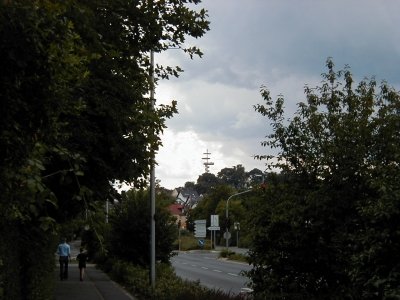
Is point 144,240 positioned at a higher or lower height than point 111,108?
lower

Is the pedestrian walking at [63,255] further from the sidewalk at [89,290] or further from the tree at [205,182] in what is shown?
the tree at [205,182]

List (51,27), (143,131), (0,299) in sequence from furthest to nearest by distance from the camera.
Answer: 1. (143,131)
2. (0,299)
3. (51,27)

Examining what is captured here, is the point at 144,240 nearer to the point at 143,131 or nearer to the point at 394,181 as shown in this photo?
the point at 143,131

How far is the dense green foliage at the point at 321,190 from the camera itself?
790cm

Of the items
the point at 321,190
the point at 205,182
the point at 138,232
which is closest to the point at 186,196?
the point at 205,182

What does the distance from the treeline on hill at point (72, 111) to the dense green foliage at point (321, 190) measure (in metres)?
2.77

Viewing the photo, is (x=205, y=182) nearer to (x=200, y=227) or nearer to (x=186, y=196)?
(x=186, y=196)

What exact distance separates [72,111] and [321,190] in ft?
15.0

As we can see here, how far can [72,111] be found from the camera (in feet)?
15.3

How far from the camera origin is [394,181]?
6.21 metres

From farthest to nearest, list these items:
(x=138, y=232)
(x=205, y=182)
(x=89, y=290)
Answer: (x=205, y=182), (x=138, y=232), (x=89, y=290)

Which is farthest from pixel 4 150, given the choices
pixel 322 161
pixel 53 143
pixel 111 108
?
pixel 111 108

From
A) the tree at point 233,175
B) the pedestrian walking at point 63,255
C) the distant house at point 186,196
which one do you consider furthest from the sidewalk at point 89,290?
the distant house at point 186,196

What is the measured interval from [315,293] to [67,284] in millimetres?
15383
